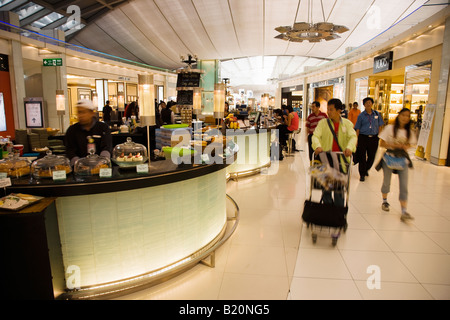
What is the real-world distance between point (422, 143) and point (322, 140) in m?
6.51

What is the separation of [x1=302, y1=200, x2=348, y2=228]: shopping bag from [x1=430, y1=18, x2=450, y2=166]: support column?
6422 millimetres

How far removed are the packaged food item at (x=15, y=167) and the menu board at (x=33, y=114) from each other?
9208 mm

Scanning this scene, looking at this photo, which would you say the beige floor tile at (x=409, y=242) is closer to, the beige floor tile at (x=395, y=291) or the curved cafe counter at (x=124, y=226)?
the beige floor tile at (x=395, y=291)

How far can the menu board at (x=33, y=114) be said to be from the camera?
33.8 ft

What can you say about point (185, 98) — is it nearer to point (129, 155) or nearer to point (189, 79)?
point (189, 79)

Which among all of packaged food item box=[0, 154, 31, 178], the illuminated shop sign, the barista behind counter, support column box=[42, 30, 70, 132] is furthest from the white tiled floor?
the illuminated shop sign

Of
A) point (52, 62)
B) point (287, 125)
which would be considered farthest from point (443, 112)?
point (52, 62)

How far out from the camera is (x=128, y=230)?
2.54 meters

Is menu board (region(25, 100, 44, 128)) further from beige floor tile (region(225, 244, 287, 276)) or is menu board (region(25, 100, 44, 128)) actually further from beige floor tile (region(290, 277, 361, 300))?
beige floor tile (region(290, 277, 361, 300))

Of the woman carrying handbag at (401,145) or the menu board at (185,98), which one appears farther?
the menu board at (185,98)

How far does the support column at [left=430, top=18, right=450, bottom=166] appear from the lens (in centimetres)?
779

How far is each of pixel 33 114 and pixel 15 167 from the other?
9.44 metres

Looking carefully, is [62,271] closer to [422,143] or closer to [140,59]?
[422,143]

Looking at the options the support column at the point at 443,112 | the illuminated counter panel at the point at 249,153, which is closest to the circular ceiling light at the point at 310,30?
the support column at the point at 443,112
